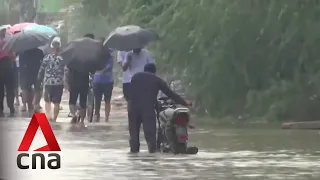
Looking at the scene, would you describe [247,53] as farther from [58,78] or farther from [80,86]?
[58,78]

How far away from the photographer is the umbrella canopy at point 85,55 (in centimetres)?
2352

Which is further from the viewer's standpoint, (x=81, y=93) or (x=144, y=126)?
(x=81, y=93)

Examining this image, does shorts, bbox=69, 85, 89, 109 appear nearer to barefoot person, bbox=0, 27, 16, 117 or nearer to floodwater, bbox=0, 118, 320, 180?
floodwater, bbox=0, 118, 320, 180

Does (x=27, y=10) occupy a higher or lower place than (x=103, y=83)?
higher

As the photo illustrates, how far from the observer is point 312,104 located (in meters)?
24.4

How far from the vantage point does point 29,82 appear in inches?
1035

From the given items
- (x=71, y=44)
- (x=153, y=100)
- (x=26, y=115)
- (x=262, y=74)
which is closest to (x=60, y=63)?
(x=71, y=44)

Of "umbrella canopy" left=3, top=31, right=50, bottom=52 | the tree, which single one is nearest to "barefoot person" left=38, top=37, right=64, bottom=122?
"umbrella canopy" left=3, top=31, right=50, bottom=52

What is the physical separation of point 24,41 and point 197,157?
9423 mm

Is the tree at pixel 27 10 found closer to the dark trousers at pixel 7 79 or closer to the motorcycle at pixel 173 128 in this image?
the dark trousers at pixel 7 79

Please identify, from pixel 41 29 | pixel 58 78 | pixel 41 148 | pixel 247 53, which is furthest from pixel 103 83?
pixel 41 148

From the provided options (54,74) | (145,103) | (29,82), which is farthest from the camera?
(29,82)

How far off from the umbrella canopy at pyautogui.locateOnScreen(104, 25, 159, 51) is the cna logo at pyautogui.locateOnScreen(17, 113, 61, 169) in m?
5.14

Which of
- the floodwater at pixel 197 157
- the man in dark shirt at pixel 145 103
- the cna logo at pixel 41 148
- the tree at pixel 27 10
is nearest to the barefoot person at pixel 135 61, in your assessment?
the floodwater at pixel 197 157
